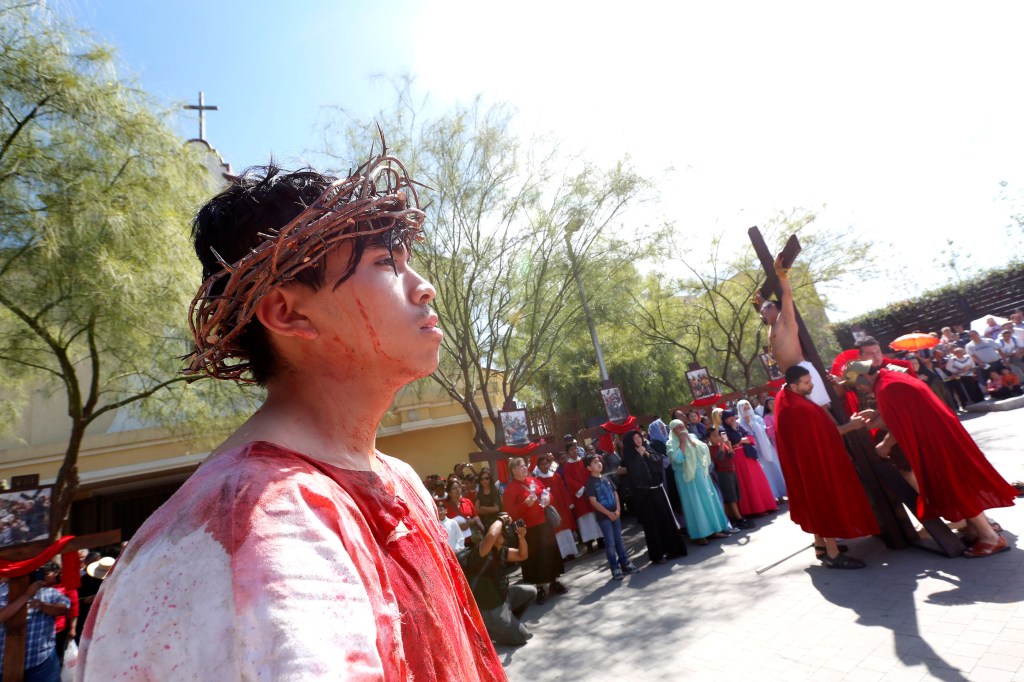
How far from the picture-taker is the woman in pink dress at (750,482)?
9508mm

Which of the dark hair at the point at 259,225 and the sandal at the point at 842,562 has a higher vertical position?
the dark hair at the point at 259,225

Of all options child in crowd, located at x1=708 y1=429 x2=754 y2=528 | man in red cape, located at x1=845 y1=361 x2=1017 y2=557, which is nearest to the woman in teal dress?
child in crowd, located at x1=708 y1=429 x2=754 y2=528

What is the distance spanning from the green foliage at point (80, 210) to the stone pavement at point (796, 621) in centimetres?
616

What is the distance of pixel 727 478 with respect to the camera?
368 inches

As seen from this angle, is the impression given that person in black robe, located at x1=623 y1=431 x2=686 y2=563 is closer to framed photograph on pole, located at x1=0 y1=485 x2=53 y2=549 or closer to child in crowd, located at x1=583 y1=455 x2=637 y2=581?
child in crowd, located at x1=583 y1=455 x2=637 y2=581

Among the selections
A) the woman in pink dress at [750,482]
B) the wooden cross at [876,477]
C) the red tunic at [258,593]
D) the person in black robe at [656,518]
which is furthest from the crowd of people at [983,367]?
the red tunic at [258,593]

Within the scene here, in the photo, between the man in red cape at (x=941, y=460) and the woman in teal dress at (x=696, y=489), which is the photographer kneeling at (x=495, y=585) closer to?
the woman in teal dress at (x=696, y=489)

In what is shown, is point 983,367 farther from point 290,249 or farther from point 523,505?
point 290,249

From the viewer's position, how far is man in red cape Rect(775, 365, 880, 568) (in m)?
5.43

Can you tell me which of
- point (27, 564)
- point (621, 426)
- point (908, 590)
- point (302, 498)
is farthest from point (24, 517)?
point (621, 426)

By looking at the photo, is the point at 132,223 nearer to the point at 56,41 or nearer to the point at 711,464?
the point at 56,41

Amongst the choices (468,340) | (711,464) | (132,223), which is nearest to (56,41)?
(132,223)

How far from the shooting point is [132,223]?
651 cm

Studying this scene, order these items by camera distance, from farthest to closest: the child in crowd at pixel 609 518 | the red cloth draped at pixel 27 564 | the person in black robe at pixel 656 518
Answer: the person in black robe at pixel 656 518 → the child in crowd at pixel 609 518 → the red cloth draped at pixel 27 564
